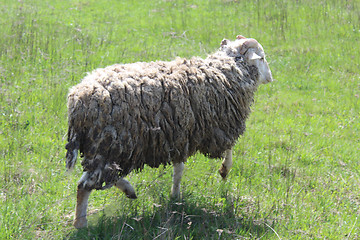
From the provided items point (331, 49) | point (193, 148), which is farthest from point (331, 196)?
point (331, 49)

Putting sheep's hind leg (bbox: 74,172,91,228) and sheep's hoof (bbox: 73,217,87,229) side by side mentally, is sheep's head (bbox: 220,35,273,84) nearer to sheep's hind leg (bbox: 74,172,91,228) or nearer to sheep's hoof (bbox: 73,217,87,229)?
sheep's hind leg (bbox: 74,172,91,228)

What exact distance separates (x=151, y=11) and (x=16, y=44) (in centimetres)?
524

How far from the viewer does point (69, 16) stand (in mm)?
11711

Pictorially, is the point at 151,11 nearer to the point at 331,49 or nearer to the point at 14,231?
the point at 331,49

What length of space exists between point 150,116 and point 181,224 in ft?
3.34

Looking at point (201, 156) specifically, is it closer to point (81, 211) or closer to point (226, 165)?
point (226, 165)

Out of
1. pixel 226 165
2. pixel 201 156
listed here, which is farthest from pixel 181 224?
pixel 201 156

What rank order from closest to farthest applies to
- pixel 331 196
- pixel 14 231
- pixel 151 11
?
pixel 14 231 → pixel 331 196 → pixel 151 11

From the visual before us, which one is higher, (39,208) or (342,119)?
(39,208)

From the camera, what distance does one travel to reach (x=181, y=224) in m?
3.68

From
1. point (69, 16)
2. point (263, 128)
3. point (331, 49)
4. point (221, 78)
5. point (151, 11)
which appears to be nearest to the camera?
A: point (221, 78)

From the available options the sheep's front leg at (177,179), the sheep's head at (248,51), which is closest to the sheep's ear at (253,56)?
the sheep's head at (248,51)

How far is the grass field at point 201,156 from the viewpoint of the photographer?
4086 millimetres

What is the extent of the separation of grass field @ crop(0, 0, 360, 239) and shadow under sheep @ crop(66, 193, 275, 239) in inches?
0.6
